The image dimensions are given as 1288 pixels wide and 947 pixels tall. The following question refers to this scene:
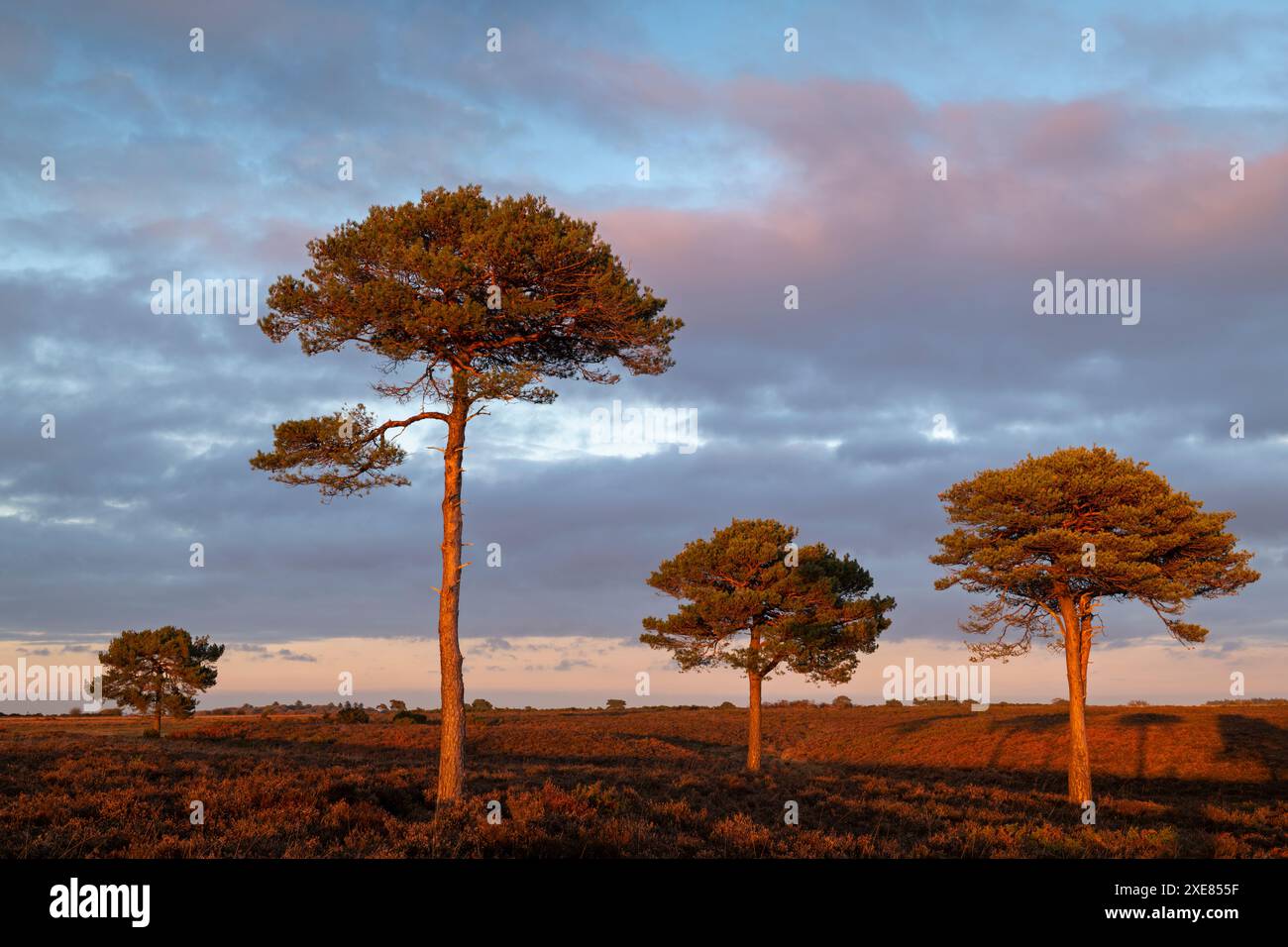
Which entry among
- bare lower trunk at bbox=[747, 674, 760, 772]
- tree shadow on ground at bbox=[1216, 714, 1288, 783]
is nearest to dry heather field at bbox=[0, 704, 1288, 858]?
tree shadow on ground at bbox=[1216, 714, 1288, 783]

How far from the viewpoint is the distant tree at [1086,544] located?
2645cm

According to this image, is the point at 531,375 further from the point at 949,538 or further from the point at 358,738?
the point at 358,738

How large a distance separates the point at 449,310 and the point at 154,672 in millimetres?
52668

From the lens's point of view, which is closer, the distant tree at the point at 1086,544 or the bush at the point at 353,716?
the distant tree at the point at 1086,544

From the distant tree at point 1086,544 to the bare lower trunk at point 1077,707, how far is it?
3 cm

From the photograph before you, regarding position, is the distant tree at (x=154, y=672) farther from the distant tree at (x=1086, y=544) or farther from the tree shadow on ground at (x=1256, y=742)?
the tree shadow on ground at (x=1256, y=742)

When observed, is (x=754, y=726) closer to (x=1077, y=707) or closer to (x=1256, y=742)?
(x=1077, y=707)

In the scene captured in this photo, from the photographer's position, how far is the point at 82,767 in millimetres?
20625

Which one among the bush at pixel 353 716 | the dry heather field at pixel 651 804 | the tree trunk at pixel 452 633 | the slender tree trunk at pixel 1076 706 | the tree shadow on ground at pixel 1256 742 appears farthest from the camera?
the bush at pixel 353 716

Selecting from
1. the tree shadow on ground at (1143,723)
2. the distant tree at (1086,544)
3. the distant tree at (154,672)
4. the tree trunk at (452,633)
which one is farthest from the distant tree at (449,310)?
the distant tree at (154,672)

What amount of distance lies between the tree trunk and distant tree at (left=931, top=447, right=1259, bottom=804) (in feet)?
60.3

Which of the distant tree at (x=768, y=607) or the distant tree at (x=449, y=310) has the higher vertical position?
the distant tree at (x=449, y=310)

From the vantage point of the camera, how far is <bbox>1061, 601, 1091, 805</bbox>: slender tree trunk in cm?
2644
